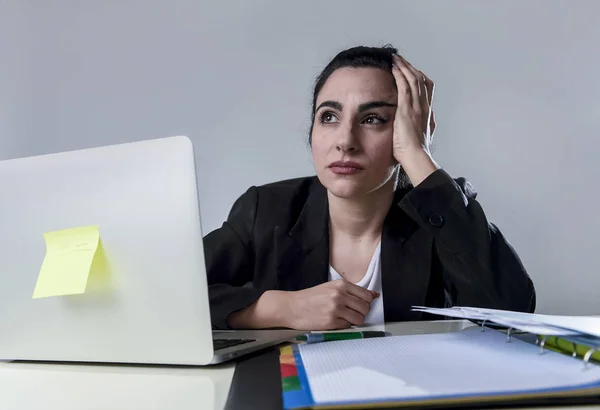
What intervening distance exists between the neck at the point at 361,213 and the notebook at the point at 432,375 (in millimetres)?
830

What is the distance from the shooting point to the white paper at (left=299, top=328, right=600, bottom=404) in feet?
1.18

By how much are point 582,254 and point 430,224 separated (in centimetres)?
129

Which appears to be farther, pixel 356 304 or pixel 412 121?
pixel 412 121

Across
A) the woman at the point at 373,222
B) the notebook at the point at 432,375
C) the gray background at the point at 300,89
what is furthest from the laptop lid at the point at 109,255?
the gray background at the point at 300,89

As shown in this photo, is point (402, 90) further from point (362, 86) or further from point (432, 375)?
point (432, 375)

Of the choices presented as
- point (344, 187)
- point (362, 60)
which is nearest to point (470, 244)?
point (344, 187)

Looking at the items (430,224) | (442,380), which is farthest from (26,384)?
(430,224)

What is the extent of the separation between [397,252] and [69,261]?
0.82m

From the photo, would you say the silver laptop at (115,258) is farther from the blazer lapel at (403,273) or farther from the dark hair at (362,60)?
the dark hair at (362,60)

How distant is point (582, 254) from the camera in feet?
6.73

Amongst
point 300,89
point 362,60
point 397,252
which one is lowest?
point 397,252

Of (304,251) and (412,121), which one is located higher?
(412,121)

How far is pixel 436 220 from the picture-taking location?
41.3 inches

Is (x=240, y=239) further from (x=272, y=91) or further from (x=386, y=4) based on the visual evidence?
(x=386, y=4)
